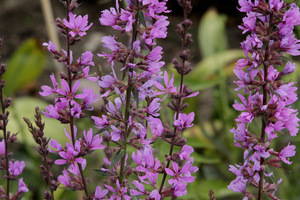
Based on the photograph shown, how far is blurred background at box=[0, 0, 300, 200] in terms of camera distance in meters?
3.95

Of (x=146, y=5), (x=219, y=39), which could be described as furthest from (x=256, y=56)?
(x=219, y=39)

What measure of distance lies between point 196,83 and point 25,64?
2317mm

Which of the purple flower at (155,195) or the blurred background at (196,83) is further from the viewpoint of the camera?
the blurred background at (196,83)

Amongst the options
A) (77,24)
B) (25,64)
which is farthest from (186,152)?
(25,64)

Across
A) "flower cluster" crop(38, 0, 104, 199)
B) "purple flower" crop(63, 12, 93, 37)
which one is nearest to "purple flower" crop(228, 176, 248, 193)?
"flower cluster" crop(38, 0, 104, 199)

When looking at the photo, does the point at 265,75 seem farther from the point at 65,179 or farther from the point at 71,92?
the point at 65,179

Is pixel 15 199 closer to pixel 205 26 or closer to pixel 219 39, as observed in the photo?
pixel 219 39

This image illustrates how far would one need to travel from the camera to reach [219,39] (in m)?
5.47

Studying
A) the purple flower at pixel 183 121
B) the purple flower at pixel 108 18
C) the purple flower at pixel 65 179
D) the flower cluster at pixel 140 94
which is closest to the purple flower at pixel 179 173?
the flower cluster at pixel 140 94

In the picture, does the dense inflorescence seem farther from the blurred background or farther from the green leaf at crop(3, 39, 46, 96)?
the green leaf at crop(3, 39, 46, 96)

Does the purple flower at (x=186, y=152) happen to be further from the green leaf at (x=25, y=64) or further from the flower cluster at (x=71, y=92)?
the green leaf at (x=25, y=64)

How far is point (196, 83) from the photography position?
3.84 m

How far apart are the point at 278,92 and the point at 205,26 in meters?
4.31

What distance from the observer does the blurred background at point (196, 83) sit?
155 inches
